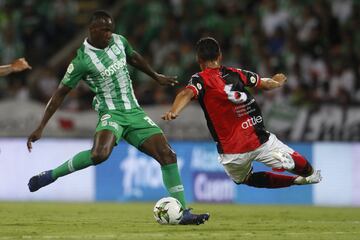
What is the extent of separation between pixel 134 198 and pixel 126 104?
664 cm

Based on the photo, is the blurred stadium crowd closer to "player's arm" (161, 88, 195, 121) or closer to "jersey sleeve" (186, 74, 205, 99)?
"jersey sleeve" (186, 74, 205, 99)

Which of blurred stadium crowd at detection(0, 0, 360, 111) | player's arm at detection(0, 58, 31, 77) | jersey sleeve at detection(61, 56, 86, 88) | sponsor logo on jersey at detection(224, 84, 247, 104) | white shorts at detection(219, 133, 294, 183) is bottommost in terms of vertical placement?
white shorts at detection(219, 133, 294, 183)

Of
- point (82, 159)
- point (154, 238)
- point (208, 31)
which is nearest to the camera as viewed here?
point (154, 238)


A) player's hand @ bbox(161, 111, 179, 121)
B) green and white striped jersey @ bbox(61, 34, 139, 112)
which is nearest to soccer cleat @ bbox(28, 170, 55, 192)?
green and white striped jersey @ bbox(61, 34, 139, 112)

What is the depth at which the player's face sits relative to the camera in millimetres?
10727

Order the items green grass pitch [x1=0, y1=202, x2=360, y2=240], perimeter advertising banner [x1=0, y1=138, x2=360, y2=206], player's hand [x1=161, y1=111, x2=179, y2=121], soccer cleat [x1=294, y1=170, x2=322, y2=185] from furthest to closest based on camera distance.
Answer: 1. perimeter advertising banner [x1=0, y1=138, x2=360, y2=206]
2. soccer cleat [x1=294, y1=170, x2=322, y2=185]
3. player's hand [x1=161, y1=111, x2=179, y2=121]
4. green grass pitch [x1=0, y1=202, x2=360, y2=240]

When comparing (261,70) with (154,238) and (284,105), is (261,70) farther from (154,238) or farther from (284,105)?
(154,238)

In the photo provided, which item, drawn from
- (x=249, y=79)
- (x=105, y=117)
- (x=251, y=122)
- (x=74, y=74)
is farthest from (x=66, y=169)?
(x=249, y=79)

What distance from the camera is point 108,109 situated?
35.9ft

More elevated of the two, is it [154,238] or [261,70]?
[261,70]

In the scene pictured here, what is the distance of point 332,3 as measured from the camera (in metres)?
20.3

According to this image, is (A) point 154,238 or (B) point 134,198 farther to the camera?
(B) point 134,198

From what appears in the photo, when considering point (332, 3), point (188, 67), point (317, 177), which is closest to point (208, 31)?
point (188, 67)

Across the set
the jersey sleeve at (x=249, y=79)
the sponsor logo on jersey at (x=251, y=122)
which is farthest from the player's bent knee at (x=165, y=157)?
the jersey sleeve at (x=249, y=79)
